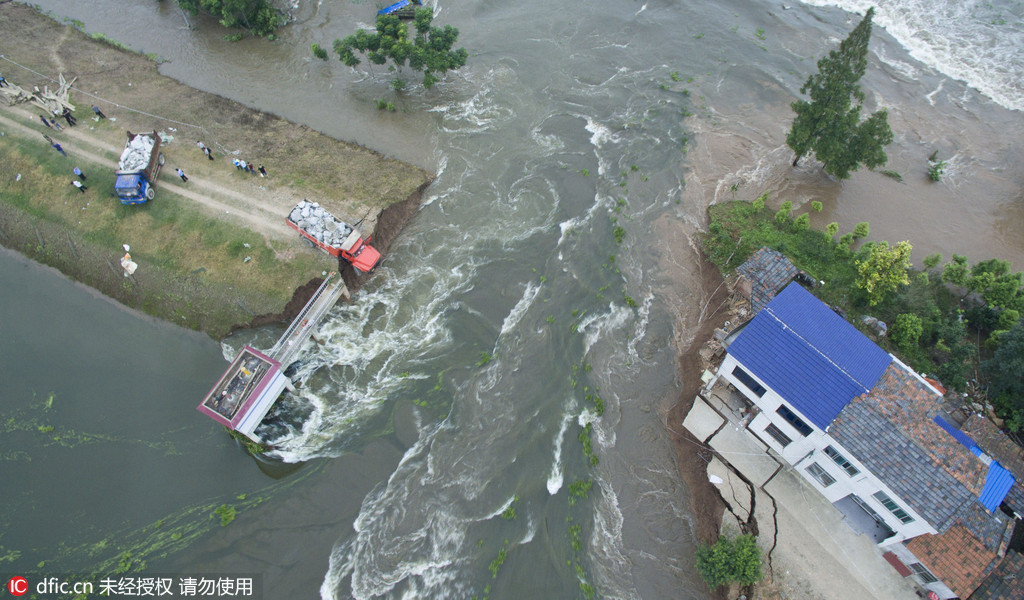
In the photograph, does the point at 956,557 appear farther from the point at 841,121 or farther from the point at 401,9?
the point at 401,9

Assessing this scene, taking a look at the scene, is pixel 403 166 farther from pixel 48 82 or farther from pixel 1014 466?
pixel 1014 466

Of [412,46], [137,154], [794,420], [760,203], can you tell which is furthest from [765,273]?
[137,154]

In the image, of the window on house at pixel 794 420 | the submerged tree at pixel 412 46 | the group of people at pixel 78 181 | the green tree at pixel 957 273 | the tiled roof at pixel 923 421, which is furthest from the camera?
the submerged tree at pixel 412 46

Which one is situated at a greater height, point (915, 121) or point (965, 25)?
point (965, 25)

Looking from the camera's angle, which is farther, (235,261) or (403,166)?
(403,166)

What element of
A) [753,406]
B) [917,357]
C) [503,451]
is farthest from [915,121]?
[503,451]

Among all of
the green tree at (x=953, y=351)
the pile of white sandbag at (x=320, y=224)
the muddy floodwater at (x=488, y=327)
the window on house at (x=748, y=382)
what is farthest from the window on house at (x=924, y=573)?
the pile of white sandbag at (x=320, y=224)

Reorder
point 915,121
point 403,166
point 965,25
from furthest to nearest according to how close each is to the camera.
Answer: point 965,25 < point 915,121 < point 403,166

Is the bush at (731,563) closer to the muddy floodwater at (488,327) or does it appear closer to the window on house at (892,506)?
the muddy floodwater at (488,327)
